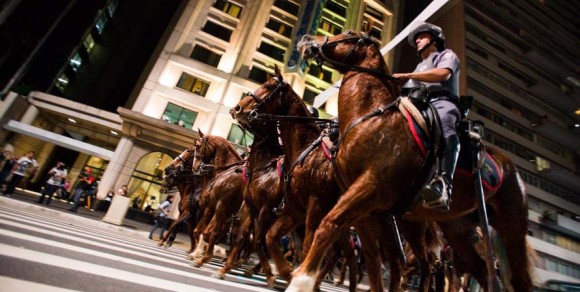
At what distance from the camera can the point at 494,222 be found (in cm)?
351

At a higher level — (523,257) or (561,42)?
(561,42)

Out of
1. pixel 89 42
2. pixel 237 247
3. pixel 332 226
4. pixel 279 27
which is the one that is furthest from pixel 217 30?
pixel 332 226

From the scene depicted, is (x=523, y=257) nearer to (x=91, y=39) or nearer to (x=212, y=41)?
(x=212, y=41)

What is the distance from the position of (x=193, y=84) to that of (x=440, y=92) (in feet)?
80.2

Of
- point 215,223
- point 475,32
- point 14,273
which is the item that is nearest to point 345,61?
point 14,273

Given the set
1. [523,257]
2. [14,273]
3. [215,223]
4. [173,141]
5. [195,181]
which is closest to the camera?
[14,273]

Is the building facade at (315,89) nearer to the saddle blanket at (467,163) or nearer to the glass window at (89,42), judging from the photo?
the glass window at (89,42)

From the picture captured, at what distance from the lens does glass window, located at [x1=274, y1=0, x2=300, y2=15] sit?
3202 centimetres

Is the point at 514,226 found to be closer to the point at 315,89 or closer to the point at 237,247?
the point at 237,247

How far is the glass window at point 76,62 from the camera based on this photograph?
28.6m

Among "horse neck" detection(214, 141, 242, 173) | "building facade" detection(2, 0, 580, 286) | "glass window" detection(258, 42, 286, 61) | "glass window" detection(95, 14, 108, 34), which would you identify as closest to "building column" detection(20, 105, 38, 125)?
"building facade" detection(2, 0, 580, 286)

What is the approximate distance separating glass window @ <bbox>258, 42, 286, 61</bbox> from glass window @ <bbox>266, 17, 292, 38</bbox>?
2251 mm

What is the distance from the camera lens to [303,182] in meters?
3.94

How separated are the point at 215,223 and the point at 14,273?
14.7ft
